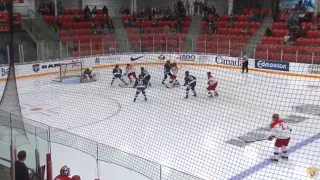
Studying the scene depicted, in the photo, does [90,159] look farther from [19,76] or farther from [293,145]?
[19,76]

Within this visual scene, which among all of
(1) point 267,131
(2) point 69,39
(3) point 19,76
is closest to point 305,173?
(1) point 267,131

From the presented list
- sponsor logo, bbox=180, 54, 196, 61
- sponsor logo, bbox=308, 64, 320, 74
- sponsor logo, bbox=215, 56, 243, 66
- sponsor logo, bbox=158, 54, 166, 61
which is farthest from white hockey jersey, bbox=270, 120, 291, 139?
sponsor logo, bbox=180, 54, 196, 61

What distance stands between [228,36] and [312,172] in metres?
11.3

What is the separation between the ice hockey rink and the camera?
20.2 ft

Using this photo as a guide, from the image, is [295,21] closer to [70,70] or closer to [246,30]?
[246,30]

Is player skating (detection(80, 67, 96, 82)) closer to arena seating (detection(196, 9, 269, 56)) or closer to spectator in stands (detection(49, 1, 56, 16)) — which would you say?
arena seating (detection(196, 9, 269, 56))

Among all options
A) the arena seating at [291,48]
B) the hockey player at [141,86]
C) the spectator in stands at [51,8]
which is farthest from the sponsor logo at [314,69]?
the spectator in stands at [51,8]

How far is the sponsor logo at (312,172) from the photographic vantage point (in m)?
5.53

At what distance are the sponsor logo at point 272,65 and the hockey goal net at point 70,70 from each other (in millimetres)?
6497

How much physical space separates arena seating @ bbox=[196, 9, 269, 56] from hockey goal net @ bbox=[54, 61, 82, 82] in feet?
16.1

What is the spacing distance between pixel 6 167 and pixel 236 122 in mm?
5386

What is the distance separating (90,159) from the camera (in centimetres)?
574

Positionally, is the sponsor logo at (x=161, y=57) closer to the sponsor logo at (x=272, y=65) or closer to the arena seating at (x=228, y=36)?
the arena seating at (x=228, y=36)

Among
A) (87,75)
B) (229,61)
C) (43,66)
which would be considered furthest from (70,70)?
(229,61)
